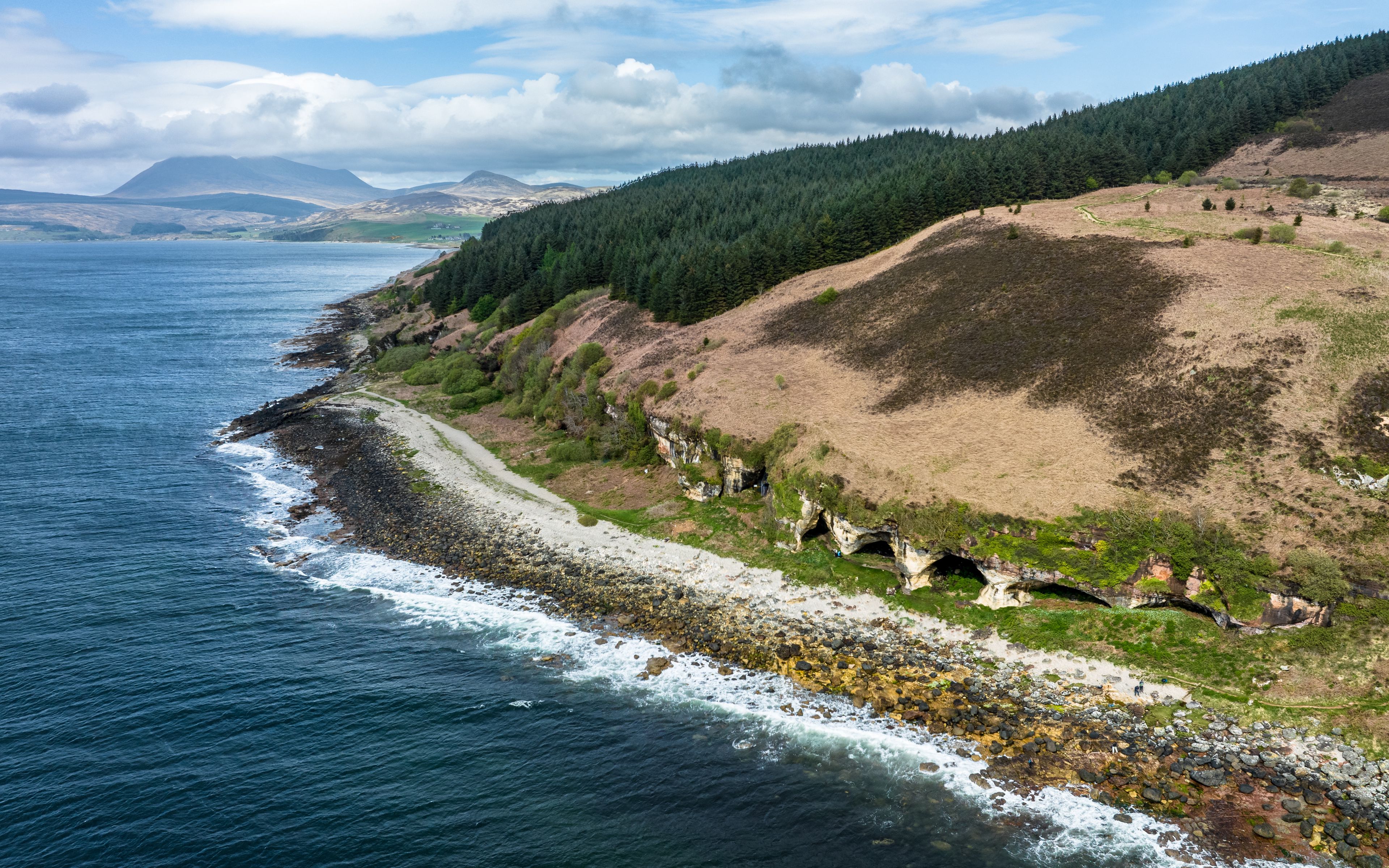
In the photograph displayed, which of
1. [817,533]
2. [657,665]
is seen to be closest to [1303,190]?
[817,533]

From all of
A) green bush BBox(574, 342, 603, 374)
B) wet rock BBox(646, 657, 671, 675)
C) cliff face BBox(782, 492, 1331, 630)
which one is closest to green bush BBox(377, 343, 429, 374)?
green bush BBox(574, 342, 603, 374)

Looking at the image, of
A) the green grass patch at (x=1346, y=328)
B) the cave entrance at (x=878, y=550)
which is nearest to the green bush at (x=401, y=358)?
the cave entrance at (x=878, y=550)

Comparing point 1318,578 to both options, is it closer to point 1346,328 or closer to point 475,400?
point 1346,328

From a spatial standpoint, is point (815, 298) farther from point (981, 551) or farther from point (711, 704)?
point (711, 704)

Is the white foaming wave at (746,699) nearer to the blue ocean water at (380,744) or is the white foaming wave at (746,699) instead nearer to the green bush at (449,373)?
the blue ocean water at (380,744)

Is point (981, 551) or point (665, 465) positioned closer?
point (981, 551)

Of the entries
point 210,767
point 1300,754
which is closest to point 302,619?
point 210,767
